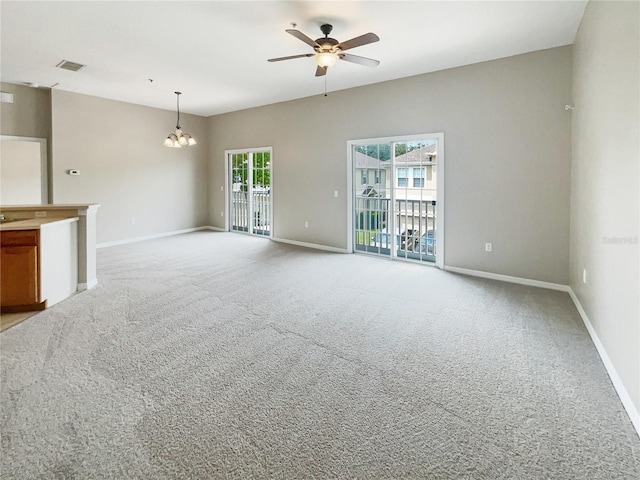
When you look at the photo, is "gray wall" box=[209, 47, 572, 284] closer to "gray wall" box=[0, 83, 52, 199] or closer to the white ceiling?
the white ceiling

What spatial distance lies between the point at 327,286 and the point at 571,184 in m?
3.16

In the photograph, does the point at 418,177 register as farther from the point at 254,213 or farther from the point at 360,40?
the point at 254,213

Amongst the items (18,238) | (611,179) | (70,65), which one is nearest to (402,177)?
(611,179)

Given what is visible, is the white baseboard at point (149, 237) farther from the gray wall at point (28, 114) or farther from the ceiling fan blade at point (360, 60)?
the ceiling fan blade at point (360, 60)

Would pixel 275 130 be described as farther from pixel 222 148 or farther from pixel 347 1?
pixel 347 1

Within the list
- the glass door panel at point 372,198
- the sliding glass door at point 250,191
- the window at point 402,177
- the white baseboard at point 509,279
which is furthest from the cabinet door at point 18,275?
the white baseboard at point 509,279

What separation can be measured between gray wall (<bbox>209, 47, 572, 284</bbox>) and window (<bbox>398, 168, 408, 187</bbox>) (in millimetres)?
628

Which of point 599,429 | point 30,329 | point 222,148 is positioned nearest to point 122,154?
point 222,148

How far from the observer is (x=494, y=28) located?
3.79 m

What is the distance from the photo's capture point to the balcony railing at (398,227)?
18.7 feet

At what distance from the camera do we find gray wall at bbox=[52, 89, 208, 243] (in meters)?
6.50

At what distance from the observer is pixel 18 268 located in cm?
354

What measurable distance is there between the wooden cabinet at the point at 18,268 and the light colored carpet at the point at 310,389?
363mm

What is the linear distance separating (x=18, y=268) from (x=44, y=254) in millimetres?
252
